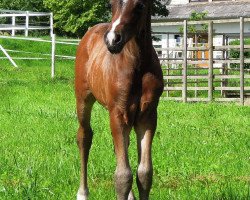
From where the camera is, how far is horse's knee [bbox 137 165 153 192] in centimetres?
534

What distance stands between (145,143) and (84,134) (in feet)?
6.17

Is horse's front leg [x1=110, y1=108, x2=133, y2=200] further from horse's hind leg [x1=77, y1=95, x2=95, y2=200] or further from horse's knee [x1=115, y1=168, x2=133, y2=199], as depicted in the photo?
horse's hind leg [x1=77, y1=95, x2=95, y2=200]


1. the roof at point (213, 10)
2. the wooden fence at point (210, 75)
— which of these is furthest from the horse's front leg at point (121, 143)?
the roof at point (213, 10)

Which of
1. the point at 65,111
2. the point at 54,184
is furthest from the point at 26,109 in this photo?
the point at 54,184

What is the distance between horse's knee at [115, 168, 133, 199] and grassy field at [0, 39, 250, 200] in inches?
59.2

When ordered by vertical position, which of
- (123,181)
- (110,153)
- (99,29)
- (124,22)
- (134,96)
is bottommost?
(110,153)

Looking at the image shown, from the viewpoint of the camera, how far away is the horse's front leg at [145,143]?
5270 millimetres

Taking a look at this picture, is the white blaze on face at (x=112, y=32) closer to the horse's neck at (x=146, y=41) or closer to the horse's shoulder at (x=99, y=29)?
the horse's neck at (x=146, y=41)

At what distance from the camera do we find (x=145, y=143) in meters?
5.32

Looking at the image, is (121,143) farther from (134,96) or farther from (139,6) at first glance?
(139,6)

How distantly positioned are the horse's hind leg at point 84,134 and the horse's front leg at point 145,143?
1522mm

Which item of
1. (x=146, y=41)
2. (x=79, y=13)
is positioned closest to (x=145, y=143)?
(x=146, y=41)

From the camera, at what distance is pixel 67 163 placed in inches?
343

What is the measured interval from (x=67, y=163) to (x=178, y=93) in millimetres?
14159
